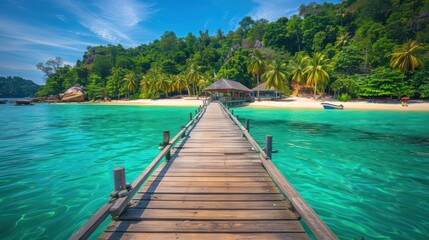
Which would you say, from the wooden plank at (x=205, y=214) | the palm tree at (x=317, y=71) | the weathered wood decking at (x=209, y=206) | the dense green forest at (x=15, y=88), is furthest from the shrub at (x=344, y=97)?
the dense green forest at (x=15, y=88)

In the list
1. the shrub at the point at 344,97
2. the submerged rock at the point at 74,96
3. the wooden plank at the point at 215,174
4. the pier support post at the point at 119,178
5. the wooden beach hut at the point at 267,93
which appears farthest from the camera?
the submerged rock at the point at 74,96

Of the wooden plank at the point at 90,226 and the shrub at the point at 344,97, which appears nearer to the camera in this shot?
the wooden plank at the point at 90,226

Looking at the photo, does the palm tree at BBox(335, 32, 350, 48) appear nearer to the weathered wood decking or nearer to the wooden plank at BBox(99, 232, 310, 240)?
the weathered wood decking

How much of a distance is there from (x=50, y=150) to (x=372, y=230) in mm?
14848

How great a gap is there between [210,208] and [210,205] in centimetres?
9

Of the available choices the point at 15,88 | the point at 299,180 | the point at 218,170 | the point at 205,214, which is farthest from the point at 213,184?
the point at 15,88

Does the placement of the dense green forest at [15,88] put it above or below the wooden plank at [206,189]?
above

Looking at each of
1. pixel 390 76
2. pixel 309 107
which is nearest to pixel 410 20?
pixel 390 76

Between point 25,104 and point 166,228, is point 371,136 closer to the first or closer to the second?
point 166,228

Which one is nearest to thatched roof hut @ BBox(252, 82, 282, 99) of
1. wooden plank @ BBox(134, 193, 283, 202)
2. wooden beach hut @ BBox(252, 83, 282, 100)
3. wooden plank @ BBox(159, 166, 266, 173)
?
wooden beach hut @ BBox(252, 83, 282, 100)

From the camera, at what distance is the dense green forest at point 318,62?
34.0 m

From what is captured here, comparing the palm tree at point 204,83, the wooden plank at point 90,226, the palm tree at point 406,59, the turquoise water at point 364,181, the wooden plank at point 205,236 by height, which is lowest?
the turquoise water at point 364,181

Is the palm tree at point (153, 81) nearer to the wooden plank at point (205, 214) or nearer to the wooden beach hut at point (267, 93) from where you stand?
the wooden beach hut at point (267, 93)

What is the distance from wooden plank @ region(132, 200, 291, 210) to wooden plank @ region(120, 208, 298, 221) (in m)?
0.10
